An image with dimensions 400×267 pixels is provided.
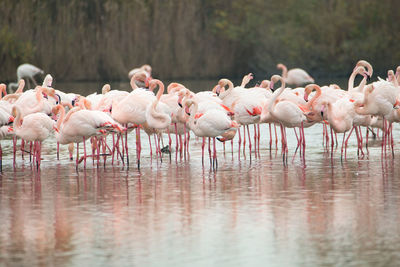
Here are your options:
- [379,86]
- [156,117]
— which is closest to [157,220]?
[156,117]

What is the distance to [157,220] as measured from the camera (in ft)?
28.7

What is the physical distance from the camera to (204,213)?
29.7 feet

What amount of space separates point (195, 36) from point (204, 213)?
2775 centimetres

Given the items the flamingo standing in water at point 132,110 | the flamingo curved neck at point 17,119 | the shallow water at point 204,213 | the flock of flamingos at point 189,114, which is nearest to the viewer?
the shallow water at point 204,213

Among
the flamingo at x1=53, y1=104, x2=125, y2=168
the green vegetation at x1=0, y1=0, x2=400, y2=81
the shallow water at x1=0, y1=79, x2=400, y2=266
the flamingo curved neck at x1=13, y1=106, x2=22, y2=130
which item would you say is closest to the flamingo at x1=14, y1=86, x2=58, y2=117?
the shallow water at x1=0, y1=79, x2=400, y2=266

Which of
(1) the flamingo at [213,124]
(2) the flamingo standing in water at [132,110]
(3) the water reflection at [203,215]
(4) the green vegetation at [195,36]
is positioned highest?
(4) the green vegetation at [195,36]

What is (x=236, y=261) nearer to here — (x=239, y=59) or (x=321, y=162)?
(x=321, y=162)

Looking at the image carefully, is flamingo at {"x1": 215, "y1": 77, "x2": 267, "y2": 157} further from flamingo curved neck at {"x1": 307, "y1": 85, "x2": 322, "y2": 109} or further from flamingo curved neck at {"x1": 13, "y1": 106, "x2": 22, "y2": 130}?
flamingo curved neck at {"x1": 13, "y1": 106, "x2": 22, "y2": 130}

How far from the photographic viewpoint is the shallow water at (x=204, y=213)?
7367mm

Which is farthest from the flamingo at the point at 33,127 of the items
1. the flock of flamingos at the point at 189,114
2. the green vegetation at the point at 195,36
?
the green vegetation at the point at 195,36

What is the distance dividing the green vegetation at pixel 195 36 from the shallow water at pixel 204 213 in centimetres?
2216

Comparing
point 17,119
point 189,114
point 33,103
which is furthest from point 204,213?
point 33,103

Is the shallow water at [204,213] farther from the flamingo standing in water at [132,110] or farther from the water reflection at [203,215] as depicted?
the flamingo standing in water at [132,110]

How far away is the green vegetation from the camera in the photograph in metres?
34.8
